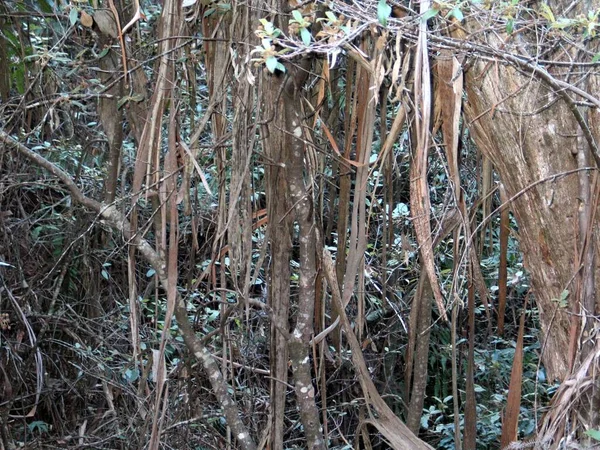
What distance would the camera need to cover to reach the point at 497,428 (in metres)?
3.17

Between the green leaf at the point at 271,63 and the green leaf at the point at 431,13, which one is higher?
the green leaf at the point at 431,13

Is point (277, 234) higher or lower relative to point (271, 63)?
lower

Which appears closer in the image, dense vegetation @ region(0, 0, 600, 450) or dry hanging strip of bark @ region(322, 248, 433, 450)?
dense vegetation @ region(0, 0, 600, 450)

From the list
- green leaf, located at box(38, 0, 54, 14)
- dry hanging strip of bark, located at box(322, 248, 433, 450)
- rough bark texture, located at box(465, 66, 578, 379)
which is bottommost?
dry hanging strip of bark, located at box(322, 248, 433, 450)

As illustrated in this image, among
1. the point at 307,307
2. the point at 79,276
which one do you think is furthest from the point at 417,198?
the point at 79,276

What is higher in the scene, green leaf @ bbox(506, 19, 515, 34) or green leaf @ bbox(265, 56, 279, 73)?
green leaf @ bbox(506, 19, 515, 34)

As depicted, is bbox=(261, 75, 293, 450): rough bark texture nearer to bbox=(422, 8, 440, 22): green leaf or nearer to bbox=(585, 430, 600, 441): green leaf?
bbox=(422, 8, 440, 22): green leaf

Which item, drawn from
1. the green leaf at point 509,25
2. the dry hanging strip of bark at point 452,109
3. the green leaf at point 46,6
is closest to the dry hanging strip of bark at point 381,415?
the dry hanging strip of bark at point 452,109

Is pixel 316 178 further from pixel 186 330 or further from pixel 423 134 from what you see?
pixel 423 134

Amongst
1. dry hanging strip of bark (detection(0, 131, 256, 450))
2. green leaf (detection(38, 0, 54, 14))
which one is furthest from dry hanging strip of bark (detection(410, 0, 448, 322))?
green leaf (detection(38, 0, 54, 14))

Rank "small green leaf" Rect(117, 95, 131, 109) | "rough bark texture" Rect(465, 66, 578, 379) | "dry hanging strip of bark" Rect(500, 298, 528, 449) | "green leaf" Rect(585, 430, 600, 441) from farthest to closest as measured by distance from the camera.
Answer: "small green leaf" Rect(117, 95, 131, 109) < "dry hanging strip of bark" Rect(500, 298, 528, 449) < "rough bark texture" Rect(465, 66, 578, 379) < "green leaf" Rect(585, 430, 600, 441)

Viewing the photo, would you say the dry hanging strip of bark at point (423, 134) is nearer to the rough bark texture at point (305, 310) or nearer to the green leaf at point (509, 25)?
the green leaf at point (509, 25)

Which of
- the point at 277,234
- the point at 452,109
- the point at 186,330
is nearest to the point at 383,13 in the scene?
the point at 452,109

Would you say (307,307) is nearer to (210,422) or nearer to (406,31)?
(406,31)
